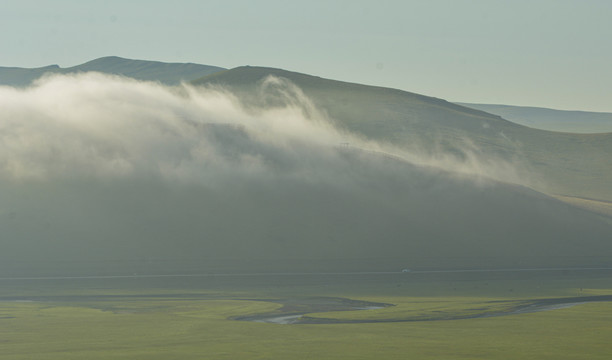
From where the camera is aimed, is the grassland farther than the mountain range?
No

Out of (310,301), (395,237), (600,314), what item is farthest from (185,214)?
(600,314)

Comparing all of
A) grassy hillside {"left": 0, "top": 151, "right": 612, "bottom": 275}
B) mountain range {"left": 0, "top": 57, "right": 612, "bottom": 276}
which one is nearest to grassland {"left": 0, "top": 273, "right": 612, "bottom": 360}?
grassy hillside {"left": 0, "top": 151, "right": 612, "bottom": 275}

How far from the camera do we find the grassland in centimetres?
5731

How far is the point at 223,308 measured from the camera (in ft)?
294

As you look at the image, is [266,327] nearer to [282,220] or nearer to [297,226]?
[297,226]

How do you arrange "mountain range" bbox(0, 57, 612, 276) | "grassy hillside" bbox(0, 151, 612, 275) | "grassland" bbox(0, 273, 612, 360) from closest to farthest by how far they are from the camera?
"grassland" bbox(0, 273, 612, 360) < "grassy hillside" bbox(0, 151, 612, 275) < "mountain range" bbox(0, 57, 612, 276)

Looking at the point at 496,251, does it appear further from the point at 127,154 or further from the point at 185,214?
the point at 127,154

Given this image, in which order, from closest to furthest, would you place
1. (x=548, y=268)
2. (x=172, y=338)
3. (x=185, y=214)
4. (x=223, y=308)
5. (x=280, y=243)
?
(x=172, y=338), (x=223, y=308), (x=548, y=268), (x=280, y=243), (x=185, y=214)

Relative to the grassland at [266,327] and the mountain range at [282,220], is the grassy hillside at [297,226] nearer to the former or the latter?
the mountain range at [282,220]

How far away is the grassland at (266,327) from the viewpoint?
57312 mm

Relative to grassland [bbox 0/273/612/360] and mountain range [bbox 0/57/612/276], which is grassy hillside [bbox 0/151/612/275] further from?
grassland [bbox 0/273/612/360]

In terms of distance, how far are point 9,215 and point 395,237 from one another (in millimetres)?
66564

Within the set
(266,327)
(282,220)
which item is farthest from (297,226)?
(266,327)

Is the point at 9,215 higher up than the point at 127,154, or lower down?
lower down
